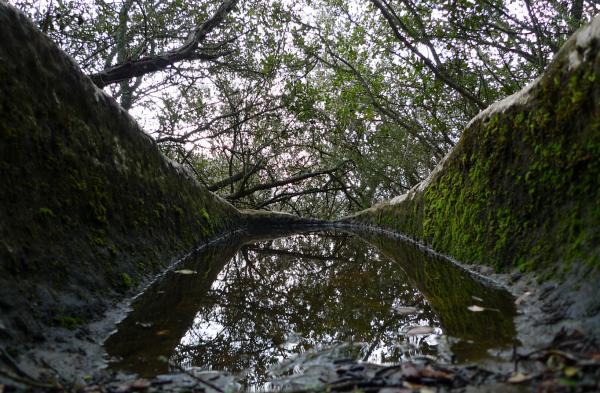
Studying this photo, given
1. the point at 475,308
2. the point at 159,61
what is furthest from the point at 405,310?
the point at 159,61

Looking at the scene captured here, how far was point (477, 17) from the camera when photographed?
6781 millimetres

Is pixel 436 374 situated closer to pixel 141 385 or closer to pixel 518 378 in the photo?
pixel 518 378

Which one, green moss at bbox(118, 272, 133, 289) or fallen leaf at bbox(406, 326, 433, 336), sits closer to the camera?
fallen leaf at bbox(406, 326, 433, 336)

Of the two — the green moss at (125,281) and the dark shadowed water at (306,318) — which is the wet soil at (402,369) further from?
the green moss at (125,281)

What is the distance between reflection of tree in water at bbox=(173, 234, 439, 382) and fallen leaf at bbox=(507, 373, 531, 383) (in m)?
0.71

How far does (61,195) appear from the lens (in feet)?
9.97

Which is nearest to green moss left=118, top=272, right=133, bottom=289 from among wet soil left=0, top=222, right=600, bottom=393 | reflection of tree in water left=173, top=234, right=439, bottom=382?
reflection of tree in water left=173, top=234, right=439, bottom=382

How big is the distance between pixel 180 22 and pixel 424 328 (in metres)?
8.30

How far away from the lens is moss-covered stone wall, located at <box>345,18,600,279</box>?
8.57 ft

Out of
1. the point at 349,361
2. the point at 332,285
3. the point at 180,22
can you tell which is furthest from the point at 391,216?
the point at 349,361

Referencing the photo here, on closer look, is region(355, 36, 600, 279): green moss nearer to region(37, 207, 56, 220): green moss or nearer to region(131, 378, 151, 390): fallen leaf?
region(131, 378, 151, 390): fallen leaf

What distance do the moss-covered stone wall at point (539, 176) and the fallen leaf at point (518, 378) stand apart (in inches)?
39.1

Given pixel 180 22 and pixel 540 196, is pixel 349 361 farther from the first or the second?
pixel 180 22

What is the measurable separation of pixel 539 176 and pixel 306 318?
2.17m
